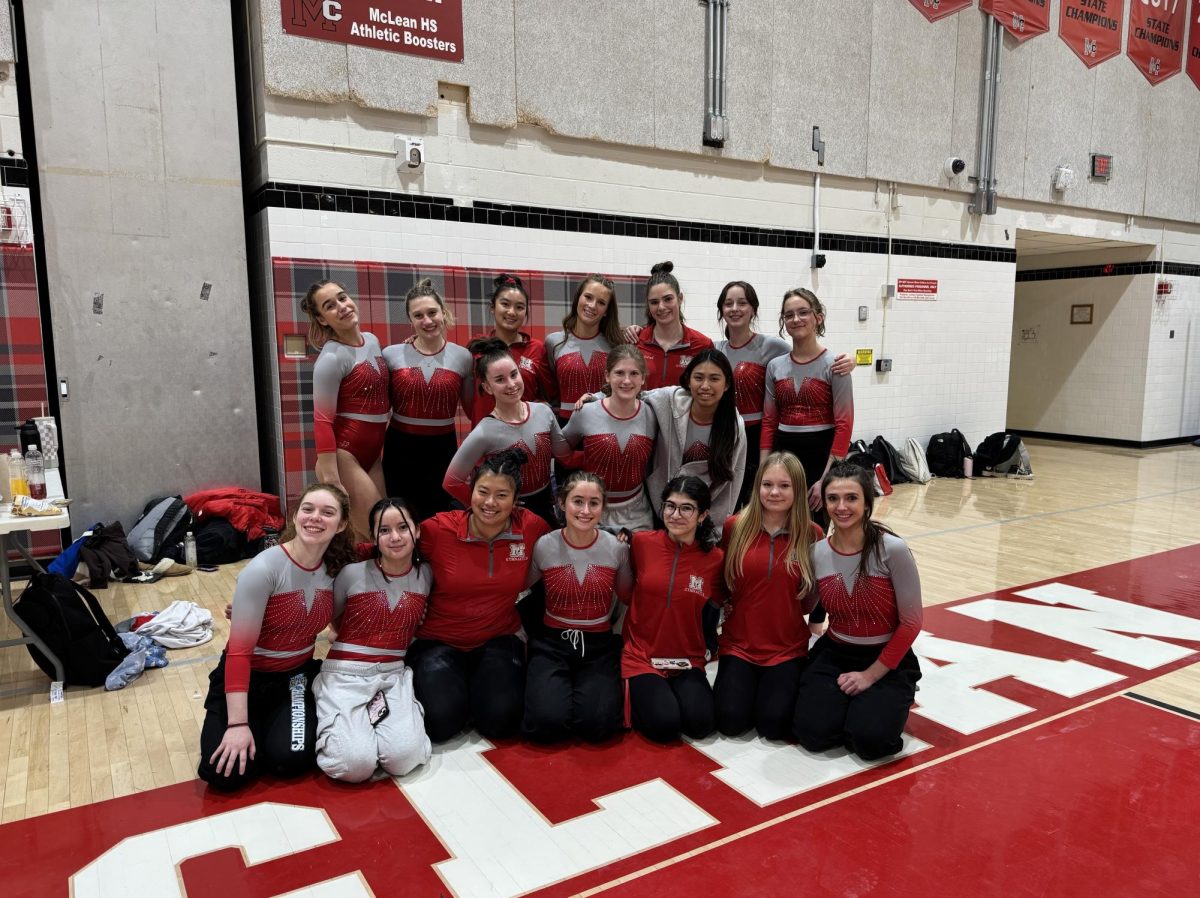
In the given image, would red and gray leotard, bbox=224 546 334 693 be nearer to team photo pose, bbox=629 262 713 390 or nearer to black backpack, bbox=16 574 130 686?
black backpack, bbox=16 574 130 686

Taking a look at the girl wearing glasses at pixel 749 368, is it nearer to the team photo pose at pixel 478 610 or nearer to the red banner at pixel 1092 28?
the team photo pose at pixel 478 610

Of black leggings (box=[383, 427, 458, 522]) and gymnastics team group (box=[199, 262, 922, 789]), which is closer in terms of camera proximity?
gymnastics team group (box=[199, 262, 922, 789])

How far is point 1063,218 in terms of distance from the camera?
9.73m

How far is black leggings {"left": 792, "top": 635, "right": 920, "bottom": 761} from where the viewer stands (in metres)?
2.75

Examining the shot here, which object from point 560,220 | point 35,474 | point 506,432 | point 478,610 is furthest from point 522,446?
point 560,220

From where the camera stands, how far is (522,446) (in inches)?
126

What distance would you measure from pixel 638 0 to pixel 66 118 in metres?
4.10

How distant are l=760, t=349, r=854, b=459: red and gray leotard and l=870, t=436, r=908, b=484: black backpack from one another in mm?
4951

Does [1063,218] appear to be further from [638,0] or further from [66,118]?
[66,118]

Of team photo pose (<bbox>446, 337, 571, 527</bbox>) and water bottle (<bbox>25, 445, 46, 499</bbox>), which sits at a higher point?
team photo pose (<bbox>446, 337, 571, 527</bbox>)

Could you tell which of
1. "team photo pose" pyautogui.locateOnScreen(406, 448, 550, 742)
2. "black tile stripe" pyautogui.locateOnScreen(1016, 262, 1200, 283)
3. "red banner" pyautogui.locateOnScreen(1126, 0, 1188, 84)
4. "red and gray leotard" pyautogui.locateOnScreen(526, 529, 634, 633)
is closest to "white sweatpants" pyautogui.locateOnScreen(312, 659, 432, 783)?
"team photo pose" pyautogui.locateOnScreen(406, 448, 550, 742)

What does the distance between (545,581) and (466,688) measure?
0.47 m

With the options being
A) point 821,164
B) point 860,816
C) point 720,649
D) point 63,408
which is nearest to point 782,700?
point 720,649

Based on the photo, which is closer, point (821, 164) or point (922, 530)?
point (922, 530)
